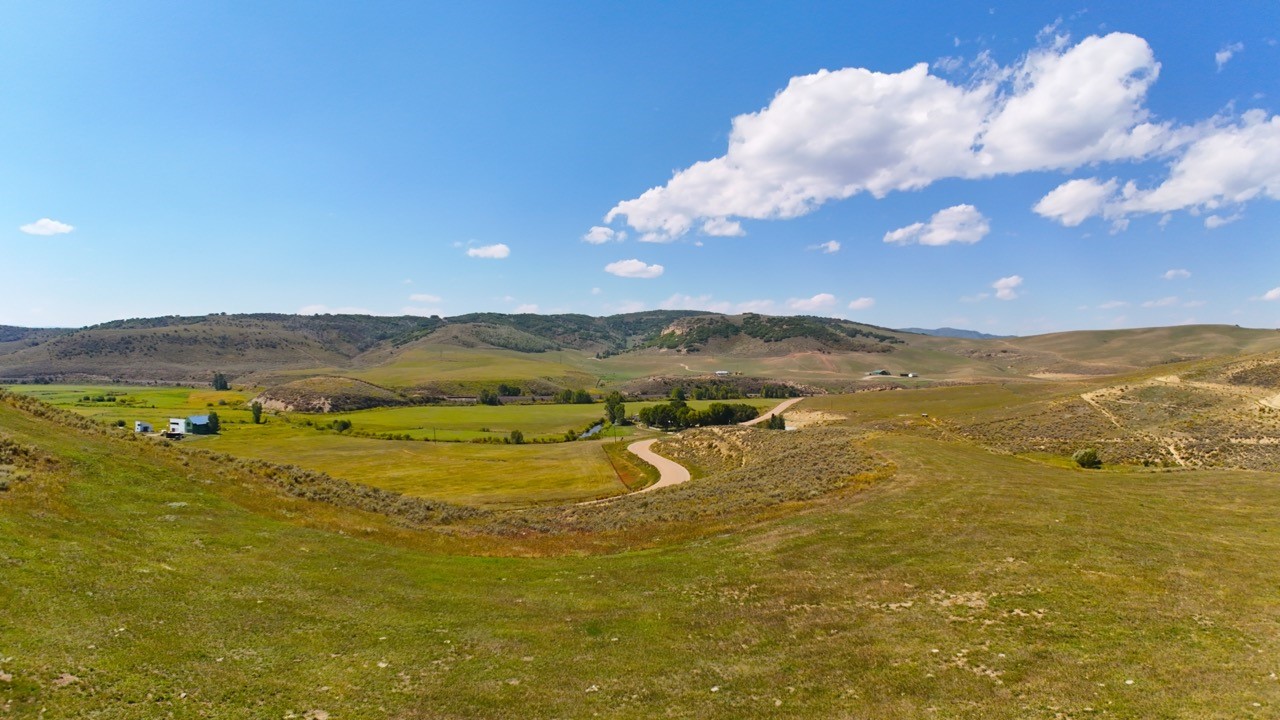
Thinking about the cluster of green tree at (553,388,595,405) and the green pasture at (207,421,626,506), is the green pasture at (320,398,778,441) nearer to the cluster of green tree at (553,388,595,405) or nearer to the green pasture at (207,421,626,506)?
the cluster of green tree at (553,388,595,405)

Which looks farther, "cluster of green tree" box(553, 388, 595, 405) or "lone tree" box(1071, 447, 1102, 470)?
"cluster of green tree" box(553, 388, 595, 405)

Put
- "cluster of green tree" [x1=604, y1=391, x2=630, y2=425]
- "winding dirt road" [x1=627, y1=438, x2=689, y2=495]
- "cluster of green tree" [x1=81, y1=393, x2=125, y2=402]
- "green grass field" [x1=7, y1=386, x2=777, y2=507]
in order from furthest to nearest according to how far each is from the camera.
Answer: "cluster of green tree" [x1=81, y1=393, x2=125, y2=402]
"cluster of green tree" [x1=604, y1=391, x2=630, y2=425]
"green grass field" [x1=7, y1=386, x2=777, y2=507]
"winding dirt road" [x1=627, y1=438, x2=689, y2=495]

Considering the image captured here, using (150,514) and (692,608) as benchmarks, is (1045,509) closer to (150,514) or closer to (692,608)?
(692,608)

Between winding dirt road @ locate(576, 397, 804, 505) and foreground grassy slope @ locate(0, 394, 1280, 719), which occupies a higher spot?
foreground grassy slope @ locate(0, 394, 1280, 719)

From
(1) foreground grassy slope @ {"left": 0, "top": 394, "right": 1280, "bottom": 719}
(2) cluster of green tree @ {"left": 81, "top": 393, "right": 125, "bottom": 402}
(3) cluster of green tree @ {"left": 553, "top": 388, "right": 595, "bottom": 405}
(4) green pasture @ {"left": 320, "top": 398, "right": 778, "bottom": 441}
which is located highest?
(2) cluster of green tree @ {"left": 81, "top": 393, "right": 125, "bottom": 402}

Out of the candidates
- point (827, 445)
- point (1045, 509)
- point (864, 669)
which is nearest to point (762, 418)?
point (827, 445)

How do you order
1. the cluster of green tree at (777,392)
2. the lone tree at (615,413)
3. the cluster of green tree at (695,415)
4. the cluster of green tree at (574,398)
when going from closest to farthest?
the cluster of green tree at (695,415) → the lone tree at (615,413) → the cluster of green tree at (574,398) → the cluster of green tree at (777,392)

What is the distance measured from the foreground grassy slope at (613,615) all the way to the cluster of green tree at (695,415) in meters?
106

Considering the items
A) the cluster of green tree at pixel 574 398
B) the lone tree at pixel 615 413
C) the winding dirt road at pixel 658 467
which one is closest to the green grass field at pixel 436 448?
the lone tree at pixel 615 413

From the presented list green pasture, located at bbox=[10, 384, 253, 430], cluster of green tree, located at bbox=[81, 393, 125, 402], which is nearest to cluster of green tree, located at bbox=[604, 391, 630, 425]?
green pasture, located at bbox=[10, 384, 253, 430]

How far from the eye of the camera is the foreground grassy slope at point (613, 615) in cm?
1252

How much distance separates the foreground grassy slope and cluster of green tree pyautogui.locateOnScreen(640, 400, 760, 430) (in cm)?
10569

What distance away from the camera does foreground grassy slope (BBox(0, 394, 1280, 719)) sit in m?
12.5

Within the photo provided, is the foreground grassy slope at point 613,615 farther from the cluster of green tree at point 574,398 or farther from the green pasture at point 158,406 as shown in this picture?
the cluster of green tree at point 574,398
